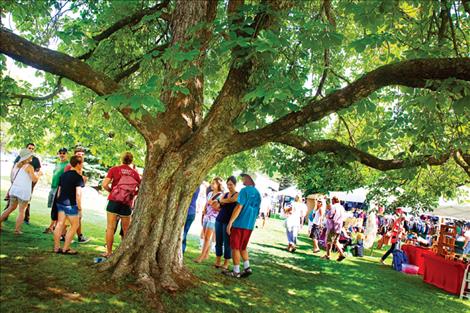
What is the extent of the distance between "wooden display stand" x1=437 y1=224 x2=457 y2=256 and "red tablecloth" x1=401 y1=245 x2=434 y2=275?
4.53ft

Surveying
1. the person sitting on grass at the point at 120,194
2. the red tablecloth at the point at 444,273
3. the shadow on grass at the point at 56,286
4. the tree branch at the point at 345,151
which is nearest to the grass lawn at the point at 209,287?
the shadow on grass at the point at 56,286

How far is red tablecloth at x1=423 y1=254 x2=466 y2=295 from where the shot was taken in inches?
395

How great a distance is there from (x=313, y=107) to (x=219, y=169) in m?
6.77

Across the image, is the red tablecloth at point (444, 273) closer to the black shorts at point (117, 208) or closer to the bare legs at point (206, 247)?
the bare legs at point (206, 247)

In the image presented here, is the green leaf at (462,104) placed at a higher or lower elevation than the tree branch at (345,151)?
higher

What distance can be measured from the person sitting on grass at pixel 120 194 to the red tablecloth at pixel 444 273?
890 cm

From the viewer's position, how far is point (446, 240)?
1186 cm

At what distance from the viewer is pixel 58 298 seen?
467cm

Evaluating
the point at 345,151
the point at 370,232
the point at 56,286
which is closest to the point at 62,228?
the point at 56,286

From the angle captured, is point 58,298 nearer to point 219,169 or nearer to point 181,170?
point 181,170

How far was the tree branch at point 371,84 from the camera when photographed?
423 centimetres

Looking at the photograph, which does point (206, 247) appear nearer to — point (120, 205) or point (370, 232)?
point (120, 205)

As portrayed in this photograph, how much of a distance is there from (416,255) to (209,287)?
1046cm

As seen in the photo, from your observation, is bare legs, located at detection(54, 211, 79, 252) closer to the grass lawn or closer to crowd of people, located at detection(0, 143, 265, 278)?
crowd of people, located at detection(0, 143, 265, 278)
